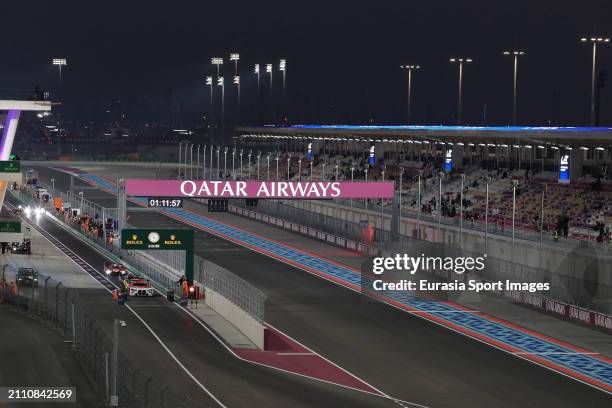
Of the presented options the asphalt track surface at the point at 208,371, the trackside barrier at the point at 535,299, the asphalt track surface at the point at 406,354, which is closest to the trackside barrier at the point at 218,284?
the asphalt track surface at the point at 208,371

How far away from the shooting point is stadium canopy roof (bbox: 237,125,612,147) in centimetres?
7931

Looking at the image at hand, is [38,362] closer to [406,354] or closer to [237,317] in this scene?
[237,317]

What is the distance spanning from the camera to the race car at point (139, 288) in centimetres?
5947

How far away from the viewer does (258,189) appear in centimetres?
6856

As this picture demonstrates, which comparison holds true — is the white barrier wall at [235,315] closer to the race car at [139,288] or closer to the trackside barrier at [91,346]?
the race car at [139,288]

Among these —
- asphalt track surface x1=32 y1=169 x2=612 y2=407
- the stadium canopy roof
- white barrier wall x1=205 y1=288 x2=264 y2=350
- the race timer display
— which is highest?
the stadium canopy roof

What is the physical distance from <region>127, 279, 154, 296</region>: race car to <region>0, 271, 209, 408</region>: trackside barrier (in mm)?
3981

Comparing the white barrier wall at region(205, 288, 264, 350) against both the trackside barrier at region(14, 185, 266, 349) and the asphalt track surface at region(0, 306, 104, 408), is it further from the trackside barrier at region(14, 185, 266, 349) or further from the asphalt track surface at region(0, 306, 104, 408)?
the asphalt track surface at region(0, 306, 104, 408)

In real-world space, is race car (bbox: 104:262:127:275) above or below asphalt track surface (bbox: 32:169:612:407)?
below

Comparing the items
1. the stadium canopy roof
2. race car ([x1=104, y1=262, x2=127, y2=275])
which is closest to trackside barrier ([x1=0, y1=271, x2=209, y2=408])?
race car ([x1=104, y1=262, x2=127, y2=275])

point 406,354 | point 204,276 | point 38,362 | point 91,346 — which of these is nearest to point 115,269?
point 204,276

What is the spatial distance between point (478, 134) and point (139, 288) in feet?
143

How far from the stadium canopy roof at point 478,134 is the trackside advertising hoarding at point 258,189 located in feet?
53.7

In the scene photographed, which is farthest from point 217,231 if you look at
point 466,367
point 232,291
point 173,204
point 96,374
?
point 96,374
